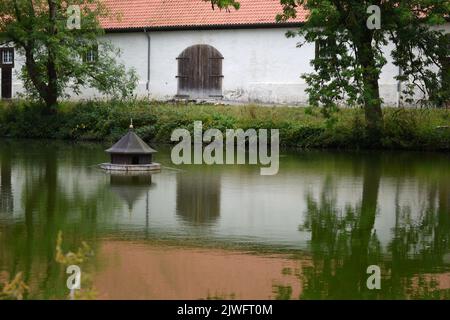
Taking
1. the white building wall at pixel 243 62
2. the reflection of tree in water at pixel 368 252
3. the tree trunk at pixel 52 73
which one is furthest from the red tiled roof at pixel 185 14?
the reflection of tree in water at pixel 368 252

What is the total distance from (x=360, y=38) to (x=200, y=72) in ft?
44.6

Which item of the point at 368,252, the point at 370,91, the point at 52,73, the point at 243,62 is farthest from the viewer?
the point at 243,62

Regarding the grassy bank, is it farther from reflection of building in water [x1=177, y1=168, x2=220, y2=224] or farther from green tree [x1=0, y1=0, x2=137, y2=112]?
reflection of building in water [x1=177, y1=168, x2=220, y2=224]

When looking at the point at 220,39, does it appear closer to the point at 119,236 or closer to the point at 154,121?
the point at 154,121

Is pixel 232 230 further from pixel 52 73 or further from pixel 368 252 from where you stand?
pixel 52 73

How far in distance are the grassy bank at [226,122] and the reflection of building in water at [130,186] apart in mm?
8436

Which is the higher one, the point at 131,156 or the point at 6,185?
the point at 131,156

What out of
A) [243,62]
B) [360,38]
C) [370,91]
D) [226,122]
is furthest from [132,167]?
[243,62]

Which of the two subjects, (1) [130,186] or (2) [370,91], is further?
(2) [370,91]

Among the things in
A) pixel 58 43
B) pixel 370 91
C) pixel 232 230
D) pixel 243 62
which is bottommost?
pixel 232 230

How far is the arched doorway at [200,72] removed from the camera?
4047cm

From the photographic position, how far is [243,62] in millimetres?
39906
